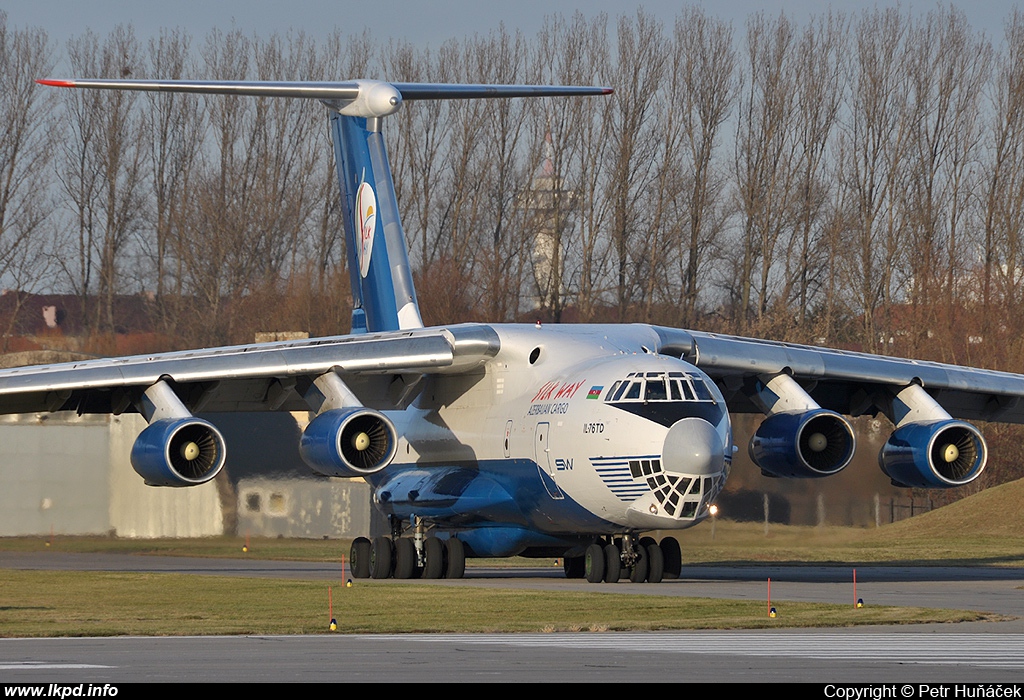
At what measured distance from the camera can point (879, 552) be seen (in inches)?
1116

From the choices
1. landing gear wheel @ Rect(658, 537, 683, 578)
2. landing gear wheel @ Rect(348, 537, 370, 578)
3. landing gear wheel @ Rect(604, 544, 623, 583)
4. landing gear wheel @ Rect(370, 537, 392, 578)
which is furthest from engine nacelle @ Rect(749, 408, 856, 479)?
landing gear wheel @ Rect(348, 537, 370, 578)

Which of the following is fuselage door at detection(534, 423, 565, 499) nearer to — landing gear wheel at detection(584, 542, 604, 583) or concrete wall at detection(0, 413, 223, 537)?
landing gear wheel at detection(584, 542, 604, 583)

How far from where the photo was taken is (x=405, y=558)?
21.3 metres

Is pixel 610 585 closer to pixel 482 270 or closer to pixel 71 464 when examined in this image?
pixel 71 464

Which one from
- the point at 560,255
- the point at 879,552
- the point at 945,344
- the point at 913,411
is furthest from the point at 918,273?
the point at 913,411

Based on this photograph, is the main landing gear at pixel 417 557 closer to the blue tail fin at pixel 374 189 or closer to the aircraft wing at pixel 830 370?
the blue tail fin at pixel 374 189

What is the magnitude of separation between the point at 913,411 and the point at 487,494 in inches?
230

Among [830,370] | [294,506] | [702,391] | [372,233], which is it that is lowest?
[294,506]

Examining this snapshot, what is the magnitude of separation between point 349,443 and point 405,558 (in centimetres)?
330

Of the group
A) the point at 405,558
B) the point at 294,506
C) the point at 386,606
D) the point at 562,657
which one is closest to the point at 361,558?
the point at 405,558

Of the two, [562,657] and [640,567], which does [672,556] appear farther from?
[562,657]

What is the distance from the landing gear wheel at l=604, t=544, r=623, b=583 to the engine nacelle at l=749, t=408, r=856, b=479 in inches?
91.9

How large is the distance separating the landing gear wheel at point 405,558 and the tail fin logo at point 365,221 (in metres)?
4.58

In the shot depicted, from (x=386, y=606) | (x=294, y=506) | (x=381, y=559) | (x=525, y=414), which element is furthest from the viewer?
(x=294, y=506)
